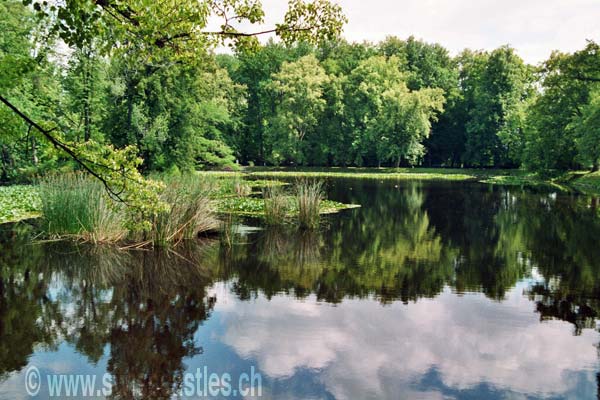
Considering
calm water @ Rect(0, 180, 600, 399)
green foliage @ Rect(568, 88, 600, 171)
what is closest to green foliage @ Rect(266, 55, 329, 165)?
green foliage @ Rect(568, 88, 600, 171)

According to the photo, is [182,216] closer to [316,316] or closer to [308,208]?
[308,208]

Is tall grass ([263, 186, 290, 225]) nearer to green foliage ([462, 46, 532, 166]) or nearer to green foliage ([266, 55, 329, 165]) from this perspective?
green foliage ([266, 55, 329, 165])

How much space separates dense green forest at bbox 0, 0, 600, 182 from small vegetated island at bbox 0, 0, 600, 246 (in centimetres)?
7

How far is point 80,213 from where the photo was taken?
508 inches

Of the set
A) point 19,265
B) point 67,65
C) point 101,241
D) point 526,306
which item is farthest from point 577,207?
point 67,65

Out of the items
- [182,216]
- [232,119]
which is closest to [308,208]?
[182,216]

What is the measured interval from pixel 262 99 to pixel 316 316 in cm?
6006

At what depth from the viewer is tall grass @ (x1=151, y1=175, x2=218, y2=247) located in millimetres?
12484

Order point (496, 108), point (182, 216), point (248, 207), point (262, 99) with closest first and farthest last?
1. point (182, 216)
2. point (248, 207)
3. point (496, 108)
4. point (262, 99)

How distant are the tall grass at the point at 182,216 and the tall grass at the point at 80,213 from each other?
3.14 feet

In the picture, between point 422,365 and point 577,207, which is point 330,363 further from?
point 577,207

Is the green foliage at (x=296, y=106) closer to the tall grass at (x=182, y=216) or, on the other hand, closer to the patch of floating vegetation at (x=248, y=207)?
the patch of floating vegetation at (x=248, y=207)

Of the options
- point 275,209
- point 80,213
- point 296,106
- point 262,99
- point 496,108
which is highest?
point 262,99

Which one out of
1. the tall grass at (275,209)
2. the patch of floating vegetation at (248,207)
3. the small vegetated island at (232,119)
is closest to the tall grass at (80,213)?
the small vegetated island at (232,119)
